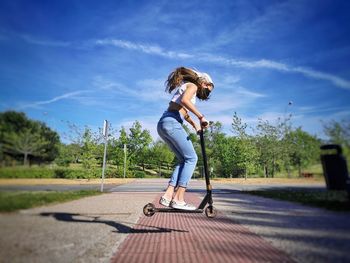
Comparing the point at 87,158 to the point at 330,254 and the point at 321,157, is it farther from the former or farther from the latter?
the point at 330,254

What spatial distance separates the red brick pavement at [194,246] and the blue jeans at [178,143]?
0.62m

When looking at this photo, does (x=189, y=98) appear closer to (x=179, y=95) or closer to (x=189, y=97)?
(x=189, y=97)

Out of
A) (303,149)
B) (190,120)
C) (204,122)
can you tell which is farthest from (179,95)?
(303,149)

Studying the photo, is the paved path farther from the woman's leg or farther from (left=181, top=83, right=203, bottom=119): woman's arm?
(left=181, top=83, right=203, bottom=119): woman's arm

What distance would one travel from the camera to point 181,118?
3.44 meters

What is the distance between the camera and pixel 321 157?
1600 mm

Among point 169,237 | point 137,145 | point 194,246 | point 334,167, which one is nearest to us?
point 334,167

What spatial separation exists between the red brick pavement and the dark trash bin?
1.04 meters

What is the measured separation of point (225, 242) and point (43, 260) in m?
1.89

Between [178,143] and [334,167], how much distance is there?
2.00 meters

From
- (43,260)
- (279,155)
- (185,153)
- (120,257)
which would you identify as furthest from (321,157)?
(185,153)

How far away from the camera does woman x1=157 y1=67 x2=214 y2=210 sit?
3.26 metres

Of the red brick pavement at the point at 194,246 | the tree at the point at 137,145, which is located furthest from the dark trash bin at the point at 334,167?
the tree at the point at 137,145

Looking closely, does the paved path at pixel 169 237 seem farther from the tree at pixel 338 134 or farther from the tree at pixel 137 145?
the tree at pixel 137 145
